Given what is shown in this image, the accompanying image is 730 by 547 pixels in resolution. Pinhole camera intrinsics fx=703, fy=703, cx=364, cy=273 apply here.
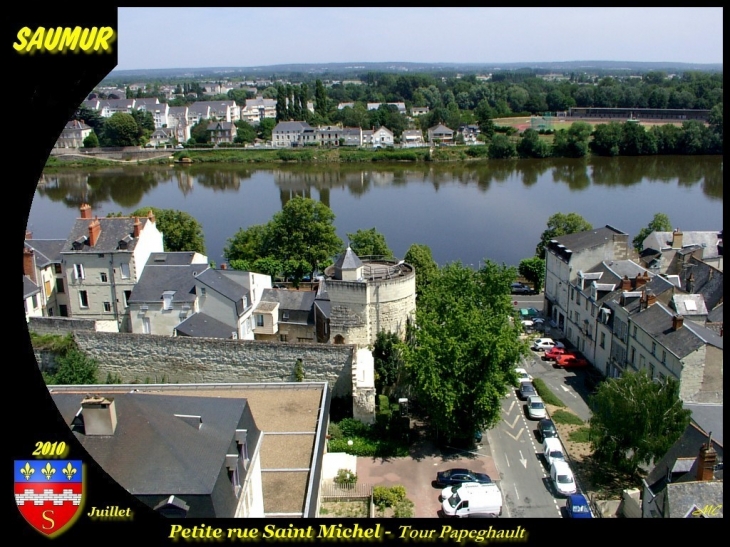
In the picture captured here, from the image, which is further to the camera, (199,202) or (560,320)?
(199,202)

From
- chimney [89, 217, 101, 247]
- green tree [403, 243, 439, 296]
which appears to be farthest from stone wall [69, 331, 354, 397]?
green tree [403, 243, 439, 296]

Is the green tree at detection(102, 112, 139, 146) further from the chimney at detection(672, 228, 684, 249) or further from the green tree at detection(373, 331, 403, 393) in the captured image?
the green tree at detection(373, 331, 403, 393)

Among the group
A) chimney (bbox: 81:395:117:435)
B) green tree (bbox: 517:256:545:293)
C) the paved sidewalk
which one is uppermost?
chimney (bbox: 81:395:117:435)

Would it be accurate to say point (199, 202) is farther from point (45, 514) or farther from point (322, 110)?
point (45, 514)

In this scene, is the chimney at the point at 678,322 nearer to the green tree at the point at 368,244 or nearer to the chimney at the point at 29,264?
the green tree at the point at 368,244

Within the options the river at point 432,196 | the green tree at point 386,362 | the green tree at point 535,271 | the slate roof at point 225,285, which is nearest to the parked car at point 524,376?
the green tree at point 386,362
